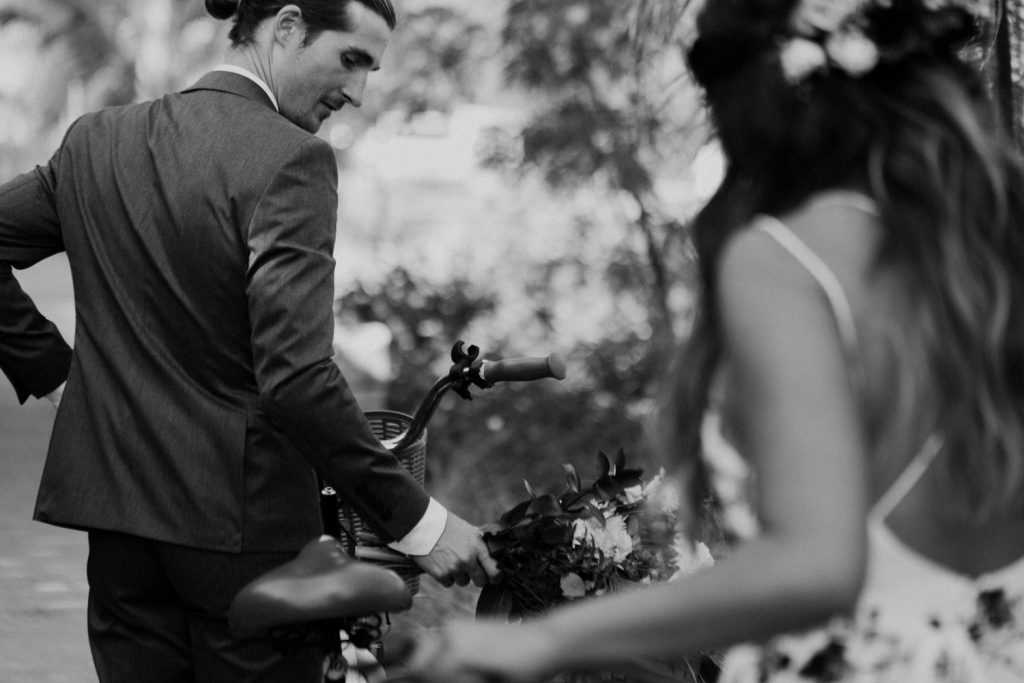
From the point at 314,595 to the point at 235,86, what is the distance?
3.86 feet

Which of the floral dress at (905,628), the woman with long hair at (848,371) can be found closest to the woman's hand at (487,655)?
the woman with long hair at (848,371)

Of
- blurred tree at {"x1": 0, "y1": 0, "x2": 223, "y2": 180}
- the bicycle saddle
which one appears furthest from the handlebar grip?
blurred tree at {"x1": 0, "y1": 0, "x2": 223, "y2": 180}

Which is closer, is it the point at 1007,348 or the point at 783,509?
the point at 783,509

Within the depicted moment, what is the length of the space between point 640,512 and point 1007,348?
48.2 inches

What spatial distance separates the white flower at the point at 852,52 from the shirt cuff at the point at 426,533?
4.31 ft

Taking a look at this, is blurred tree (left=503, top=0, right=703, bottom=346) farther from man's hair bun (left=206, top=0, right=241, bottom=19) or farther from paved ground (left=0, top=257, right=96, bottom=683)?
man's hair bun (left=206, top=0, right=241, bottom=19)

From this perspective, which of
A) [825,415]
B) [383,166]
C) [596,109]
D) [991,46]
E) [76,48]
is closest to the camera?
[825,415]

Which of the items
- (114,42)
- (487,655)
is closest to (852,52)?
(487,655)

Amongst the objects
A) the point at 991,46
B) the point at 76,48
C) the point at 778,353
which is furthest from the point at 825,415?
the point at 76,48

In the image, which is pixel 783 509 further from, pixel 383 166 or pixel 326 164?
pixel 383 166

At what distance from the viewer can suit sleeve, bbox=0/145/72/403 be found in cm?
263

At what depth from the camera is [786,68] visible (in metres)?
1.33

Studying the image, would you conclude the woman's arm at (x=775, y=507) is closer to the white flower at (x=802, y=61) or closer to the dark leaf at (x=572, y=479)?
the white flower at (x=802, y=61)

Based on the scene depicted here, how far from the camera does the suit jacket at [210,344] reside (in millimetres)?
2295
